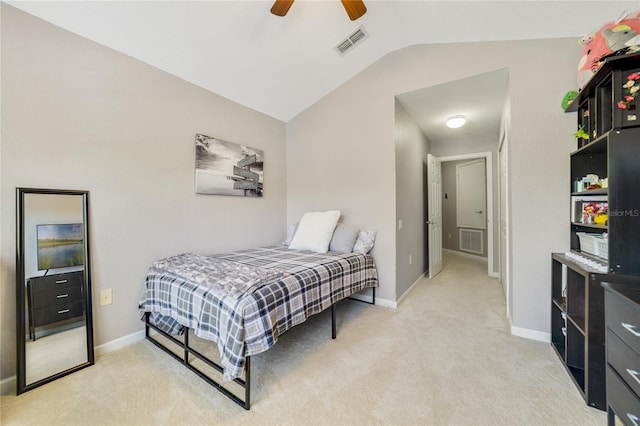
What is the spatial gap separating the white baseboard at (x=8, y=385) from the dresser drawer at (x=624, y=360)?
3123mm

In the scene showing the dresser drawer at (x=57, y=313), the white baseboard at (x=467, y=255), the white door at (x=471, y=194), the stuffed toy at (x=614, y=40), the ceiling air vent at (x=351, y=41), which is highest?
the ceiling air vent at (x=351, y=41)

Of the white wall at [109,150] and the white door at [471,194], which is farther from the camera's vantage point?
the white door at [471,194]

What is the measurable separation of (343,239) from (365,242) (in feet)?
0.89

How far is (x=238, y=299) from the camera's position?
1.42 metres

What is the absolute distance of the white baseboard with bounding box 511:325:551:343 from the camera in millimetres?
2062

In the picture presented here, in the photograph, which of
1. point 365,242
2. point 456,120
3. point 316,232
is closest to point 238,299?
point 316,232

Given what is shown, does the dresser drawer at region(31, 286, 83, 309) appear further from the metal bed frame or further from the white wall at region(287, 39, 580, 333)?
the white wall at region(287, 39, 580, 333)

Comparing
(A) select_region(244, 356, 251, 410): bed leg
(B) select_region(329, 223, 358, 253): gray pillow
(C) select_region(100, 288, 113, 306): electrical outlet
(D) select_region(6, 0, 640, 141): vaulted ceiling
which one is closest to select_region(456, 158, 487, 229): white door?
(D) select_region(6, 0, 640, 141): vaulted ceiling

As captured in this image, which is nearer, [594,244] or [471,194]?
[594,244]

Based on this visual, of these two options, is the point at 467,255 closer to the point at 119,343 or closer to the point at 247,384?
the point at 247,384

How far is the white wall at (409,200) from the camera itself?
2947 mm

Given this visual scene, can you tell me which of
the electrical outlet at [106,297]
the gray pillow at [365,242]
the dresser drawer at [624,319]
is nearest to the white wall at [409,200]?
the gray pillow at [365,242]

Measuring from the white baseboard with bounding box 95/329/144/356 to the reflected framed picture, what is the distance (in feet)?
4.49

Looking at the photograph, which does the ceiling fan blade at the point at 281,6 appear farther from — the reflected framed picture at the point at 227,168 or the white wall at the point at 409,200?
the white wall at the point at 409,200
